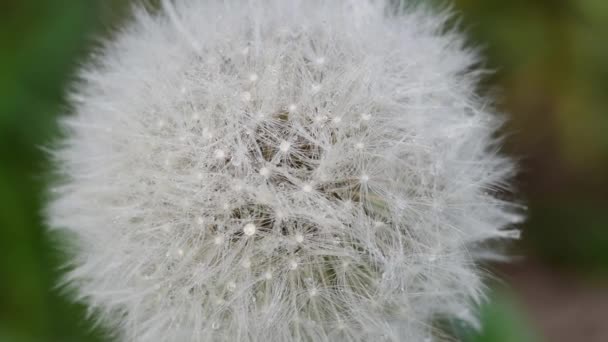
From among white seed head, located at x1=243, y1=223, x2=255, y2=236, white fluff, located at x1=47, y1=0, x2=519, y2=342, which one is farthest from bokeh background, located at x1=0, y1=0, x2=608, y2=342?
white seed head, located at x1=243, y1=223, x2=255, y2=236

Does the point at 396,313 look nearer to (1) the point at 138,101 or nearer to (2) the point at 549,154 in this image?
(1) the point at 138,101

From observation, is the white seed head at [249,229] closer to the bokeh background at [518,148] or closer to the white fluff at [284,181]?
the white fluff at [284,181]

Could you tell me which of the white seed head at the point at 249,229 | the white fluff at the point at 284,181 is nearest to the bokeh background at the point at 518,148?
the white fluff at the point at 284,181

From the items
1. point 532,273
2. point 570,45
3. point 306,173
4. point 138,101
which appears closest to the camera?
point 306,173

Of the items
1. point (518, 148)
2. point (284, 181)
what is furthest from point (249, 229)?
point (518, 148)

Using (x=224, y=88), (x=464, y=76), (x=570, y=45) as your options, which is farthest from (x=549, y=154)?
(x=224, y=88)
